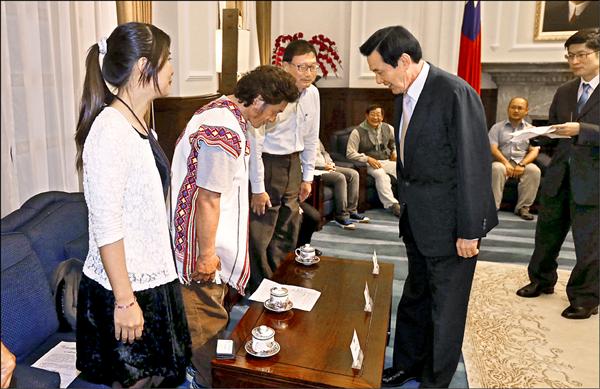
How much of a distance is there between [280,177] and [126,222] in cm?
104

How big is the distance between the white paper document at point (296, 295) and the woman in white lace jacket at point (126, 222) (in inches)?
19.1

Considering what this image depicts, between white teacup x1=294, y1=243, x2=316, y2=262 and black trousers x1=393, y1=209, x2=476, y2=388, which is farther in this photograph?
white teacup x1=294, y1=243, x2=316, y2=262

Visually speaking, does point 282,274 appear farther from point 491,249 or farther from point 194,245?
point 491,249

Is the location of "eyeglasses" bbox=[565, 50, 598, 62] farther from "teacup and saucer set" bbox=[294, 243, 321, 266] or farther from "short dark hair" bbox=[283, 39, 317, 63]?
"teacup and saucer set" bbox=[294, 243, 321, 266]

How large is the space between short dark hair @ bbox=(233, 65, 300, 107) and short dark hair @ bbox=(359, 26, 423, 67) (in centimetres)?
26

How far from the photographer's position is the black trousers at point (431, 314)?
4.68 feet

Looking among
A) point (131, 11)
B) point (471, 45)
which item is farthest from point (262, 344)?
point (131, 11)

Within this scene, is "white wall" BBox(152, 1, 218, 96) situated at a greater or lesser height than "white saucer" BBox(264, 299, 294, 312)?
greater

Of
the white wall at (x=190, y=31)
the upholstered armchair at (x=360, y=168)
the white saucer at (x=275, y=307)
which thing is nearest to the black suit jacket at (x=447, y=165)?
the upholstered armchair at (x=360, y=168)

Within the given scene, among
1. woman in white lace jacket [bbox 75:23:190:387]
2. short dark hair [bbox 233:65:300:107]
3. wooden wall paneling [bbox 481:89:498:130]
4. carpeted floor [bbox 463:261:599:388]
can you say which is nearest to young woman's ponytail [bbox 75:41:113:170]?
woman in white lace jacket [bbox 75:23:190:387]

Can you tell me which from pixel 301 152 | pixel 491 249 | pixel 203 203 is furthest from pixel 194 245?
pixel 491 249

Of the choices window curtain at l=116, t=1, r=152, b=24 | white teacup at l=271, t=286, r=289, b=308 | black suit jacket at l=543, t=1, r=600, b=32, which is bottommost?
white teacup at l=271, t=286, r=289, b=308

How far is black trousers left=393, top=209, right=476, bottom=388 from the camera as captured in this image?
4.68ft

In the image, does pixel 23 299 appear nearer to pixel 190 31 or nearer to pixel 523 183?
pixel 190 31
